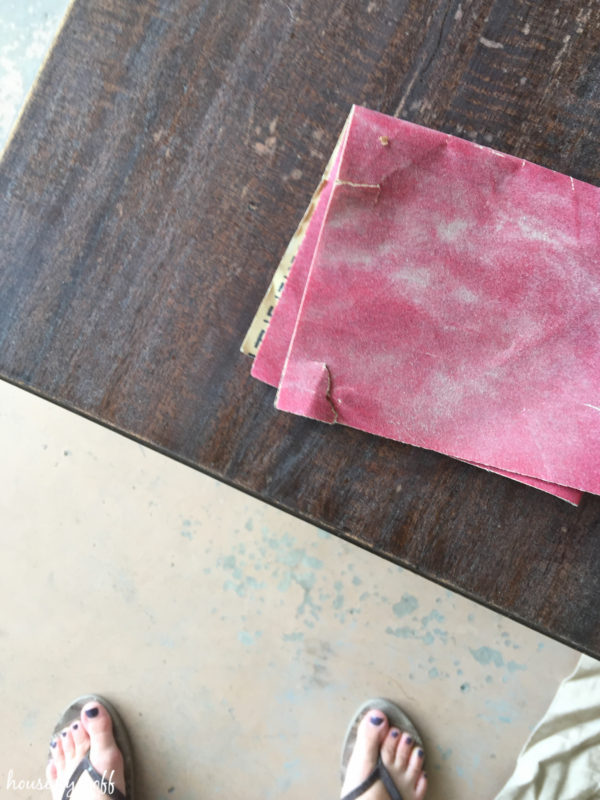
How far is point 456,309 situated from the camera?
480 mm

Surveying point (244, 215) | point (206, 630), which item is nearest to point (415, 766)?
point (206, 630)

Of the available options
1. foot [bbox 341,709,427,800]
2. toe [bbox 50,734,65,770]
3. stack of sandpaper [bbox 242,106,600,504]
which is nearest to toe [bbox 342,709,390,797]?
foot [bbox 341,709,427,800]

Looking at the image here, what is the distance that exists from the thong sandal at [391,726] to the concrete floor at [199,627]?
0.6 inches

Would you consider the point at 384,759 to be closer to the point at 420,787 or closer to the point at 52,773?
the point at 420,787

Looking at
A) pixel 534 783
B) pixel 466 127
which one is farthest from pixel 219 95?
pixel 534 783

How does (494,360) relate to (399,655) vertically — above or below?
above

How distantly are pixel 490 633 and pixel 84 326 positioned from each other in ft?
2.53

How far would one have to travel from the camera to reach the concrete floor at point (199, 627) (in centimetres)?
92

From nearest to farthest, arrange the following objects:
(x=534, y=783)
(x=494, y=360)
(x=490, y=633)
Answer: (x=494, y=360) < (x=534, y=783) < (x=490, y=633)

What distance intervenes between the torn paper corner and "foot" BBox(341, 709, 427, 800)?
0.66 metres

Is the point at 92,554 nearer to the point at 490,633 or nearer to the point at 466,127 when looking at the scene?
the point at 490,633

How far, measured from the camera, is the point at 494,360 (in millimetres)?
481

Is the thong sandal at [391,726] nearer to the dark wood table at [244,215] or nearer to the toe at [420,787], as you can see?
the toe at [420,787]

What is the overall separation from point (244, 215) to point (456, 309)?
196 millimetres
